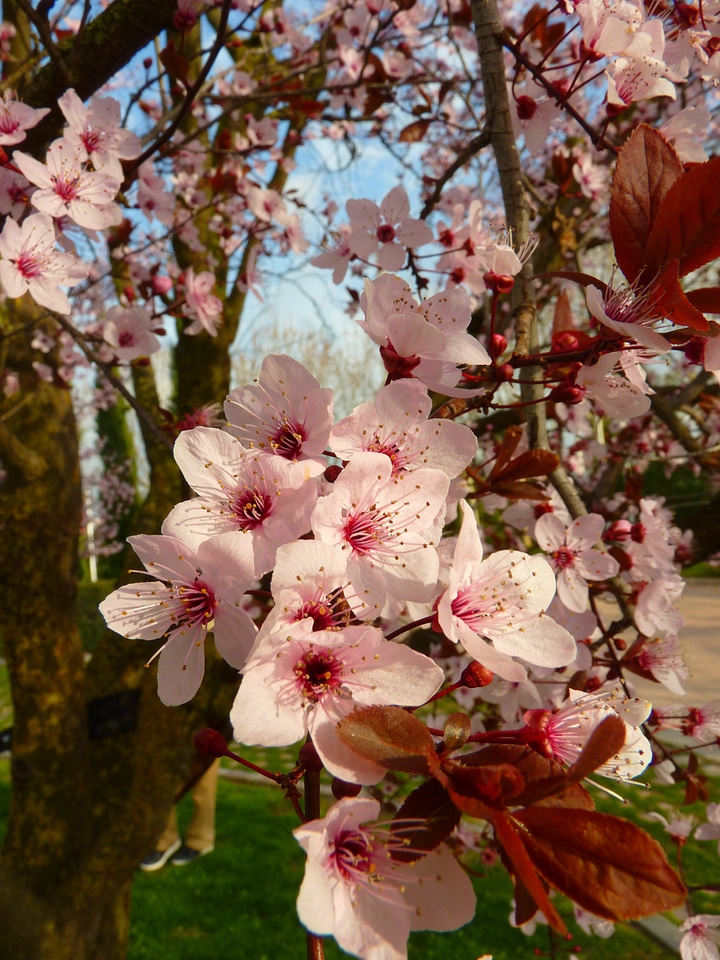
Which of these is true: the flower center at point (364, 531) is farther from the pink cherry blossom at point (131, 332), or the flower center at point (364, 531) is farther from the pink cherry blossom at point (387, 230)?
the pink cherry blossom at point (131, 332)

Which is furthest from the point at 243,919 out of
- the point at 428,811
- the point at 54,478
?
the point at 428,811

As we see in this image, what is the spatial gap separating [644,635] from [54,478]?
7.90 feet

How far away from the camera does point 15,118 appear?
5.31ft

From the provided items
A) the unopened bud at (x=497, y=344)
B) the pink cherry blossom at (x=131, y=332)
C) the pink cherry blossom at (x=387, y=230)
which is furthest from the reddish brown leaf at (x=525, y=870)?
the pink cherry blossom at (x=131, y=332)

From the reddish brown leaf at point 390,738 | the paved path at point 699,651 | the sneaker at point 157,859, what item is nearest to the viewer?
the reddish brown leaf at point 390,738

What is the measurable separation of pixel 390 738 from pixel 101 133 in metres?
1.76

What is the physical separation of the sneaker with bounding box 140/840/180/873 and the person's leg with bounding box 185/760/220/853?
0.20 metres

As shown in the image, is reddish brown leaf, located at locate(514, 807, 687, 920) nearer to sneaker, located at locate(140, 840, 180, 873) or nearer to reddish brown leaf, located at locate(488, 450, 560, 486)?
reddish brown leaf, located at locate(488, 450, 560, 486)

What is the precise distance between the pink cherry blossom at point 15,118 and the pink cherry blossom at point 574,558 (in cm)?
161

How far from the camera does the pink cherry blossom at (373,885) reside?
0.60 meters

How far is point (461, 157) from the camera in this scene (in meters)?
1.44

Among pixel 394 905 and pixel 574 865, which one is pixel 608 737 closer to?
pixel 574 865

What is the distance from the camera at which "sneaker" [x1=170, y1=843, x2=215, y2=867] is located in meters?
4.77

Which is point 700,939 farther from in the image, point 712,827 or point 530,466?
point 530,466
